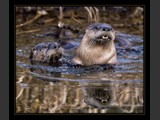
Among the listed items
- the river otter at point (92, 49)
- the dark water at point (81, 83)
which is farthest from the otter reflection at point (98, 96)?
the river otter at point (92, 49)

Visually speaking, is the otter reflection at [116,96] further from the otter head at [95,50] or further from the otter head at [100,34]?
the otter head at [100,34]

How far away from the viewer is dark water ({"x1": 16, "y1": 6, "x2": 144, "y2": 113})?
25.2ft

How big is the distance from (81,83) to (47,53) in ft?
1.50

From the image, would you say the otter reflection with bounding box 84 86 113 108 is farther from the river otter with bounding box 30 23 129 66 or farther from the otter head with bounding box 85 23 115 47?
the otter head with bounding box 85 23 115 47

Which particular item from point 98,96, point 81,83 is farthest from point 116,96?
point 81,83

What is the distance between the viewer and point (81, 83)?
7676mm

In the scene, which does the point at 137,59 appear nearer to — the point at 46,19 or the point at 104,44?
the point at 104,44

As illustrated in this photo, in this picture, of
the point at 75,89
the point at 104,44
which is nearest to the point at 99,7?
the point at 104,44

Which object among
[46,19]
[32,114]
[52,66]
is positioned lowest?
[32,114]

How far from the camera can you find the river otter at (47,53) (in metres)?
7.70

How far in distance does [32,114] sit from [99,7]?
1271 mm

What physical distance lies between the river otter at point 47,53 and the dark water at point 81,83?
5cm

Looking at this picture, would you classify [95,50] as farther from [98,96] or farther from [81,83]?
[98,96]
